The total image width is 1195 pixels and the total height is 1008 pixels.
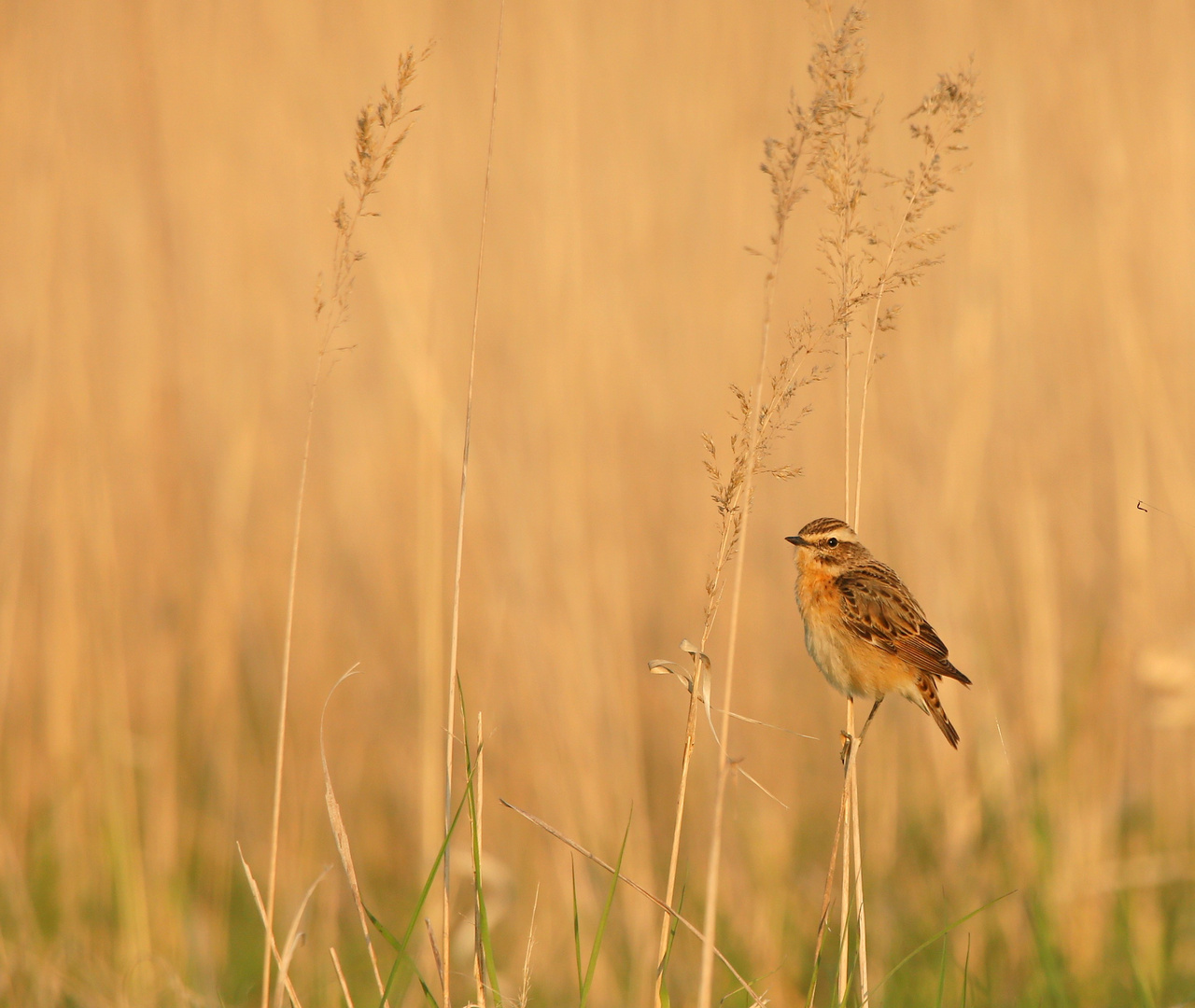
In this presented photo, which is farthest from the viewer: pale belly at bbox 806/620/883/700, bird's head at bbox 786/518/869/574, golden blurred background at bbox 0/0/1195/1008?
golden blurred background at bbox 0/0/1195/1008

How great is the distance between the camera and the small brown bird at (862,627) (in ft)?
8.82

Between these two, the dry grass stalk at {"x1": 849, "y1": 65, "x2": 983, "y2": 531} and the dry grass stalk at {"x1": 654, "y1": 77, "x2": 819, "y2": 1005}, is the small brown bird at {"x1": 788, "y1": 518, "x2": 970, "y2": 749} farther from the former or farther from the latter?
the dry grass stalk at {"x1": 654, "y1": 77, "x2": 819, "y2": 1005}

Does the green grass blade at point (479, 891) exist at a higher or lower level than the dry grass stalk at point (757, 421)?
lower

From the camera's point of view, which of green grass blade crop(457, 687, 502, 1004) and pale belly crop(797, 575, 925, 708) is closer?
green grass blade crop(457, 687, 502, 1004)

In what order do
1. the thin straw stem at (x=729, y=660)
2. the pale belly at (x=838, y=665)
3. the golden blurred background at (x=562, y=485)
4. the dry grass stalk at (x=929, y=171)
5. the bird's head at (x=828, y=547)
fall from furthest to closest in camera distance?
the golden blurred background at (x=562, y=485), the bird's head at (x=828, y=547), the pale belly at (x=838, y=665), the dry grass stalk at (x=929, y=171), the thin straw stem at (x=729, y=660)

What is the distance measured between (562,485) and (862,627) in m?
1.57

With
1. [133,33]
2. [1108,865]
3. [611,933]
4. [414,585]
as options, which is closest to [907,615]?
[1108,865]

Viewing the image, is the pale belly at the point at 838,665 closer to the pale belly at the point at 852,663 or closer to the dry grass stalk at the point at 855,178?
the pale belly at the point at 852,663

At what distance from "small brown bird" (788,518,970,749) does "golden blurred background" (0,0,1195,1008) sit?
0.96m

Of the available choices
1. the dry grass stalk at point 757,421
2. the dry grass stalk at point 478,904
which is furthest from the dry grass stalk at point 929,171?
the dry grass stalk at point 478,904

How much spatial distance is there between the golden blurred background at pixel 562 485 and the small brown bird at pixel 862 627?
957 mm

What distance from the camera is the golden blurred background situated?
380 cm

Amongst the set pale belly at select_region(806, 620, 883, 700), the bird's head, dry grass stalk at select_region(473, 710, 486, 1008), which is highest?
the bird's head

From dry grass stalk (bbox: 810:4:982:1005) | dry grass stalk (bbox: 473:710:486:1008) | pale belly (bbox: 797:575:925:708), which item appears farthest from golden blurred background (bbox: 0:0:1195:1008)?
dry grass stalk (bbox: 810:4:982:1005)
